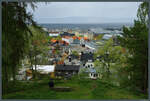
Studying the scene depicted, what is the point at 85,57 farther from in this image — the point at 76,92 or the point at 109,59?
the point at 109,59

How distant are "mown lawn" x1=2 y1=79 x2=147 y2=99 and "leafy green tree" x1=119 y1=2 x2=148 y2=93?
1.26 ft

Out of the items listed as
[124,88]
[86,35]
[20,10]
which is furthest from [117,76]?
[20,10]

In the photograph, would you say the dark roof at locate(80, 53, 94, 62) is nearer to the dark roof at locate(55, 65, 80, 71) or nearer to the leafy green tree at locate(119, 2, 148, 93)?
the dark roof at locate(55, 65, 80, 71)

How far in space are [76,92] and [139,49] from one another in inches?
56.2

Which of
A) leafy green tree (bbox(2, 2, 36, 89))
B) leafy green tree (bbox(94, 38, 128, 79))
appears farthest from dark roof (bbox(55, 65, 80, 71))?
leafy green tree (bbox(2, 2, 36, 89))

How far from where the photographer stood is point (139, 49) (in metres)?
3.77

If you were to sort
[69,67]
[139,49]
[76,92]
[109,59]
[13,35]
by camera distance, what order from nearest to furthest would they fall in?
1. [13,35]
2. [76,92]
3. [139,49]
4. [69,67]
5. [109,59]

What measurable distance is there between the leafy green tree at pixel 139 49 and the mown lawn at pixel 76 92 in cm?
38

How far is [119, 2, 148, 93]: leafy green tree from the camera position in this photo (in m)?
3.68

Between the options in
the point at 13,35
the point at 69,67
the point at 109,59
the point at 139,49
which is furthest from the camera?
the point at 109,59

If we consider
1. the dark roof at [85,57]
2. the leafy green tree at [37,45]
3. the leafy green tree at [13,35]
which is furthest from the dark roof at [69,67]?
the leafy green tree at [13,35]

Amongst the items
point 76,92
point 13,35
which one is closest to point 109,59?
point 76,92

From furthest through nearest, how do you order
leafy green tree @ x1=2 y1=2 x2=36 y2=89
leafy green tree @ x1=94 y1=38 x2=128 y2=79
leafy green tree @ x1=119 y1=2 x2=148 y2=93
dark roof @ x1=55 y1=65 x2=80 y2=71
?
leafy green tree @ x1=94 y1=38 x2=128 y2=79 < dark roof @ x1=55 y1=65 x2=80 y2=71 < leafy green tree @ x1=119 y1=2 x2=148 y2=93 < leafy green tree @ x1=2 y1=2 x2=36 y2=89

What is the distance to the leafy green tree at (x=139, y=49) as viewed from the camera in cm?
368
